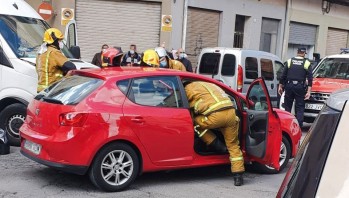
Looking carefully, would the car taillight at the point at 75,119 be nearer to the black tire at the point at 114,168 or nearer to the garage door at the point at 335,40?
the black tire at the point at 114,168

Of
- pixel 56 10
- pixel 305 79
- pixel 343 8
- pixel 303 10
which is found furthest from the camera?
pixel 343 8

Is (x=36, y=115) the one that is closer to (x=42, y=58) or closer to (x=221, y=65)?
(x=42, y=58)

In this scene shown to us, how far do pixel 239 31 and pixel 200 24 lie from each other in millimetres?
2581

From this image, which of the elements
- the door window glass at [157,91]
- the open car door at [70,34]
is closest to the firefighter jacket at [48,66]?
the open car door at [70,34]

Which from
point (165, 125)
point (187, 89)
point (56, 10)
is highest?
point (56, 10)

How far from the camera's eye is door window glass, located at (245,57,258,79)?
473 inches

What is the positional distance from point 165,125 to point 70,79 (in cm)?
132

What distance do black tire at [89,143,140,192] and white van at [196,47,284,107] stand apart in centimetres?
668

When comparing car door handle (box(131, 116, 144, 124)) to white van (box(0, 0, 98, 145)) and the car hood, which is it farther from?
the car hood

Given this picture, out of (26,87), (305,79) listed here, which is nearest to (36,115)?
(26,87)

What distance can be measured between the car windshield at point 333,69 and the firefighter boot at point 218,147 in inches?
228

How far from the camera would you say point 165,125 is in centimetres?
562

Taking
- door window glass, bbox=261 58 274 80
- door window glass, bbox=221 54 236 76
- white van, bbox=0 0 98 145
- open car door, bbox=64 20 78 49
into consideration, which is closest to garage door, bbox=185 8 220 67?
door window glass, bbox=261 58 274 80

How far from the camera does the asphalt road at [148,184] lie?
215 inches
